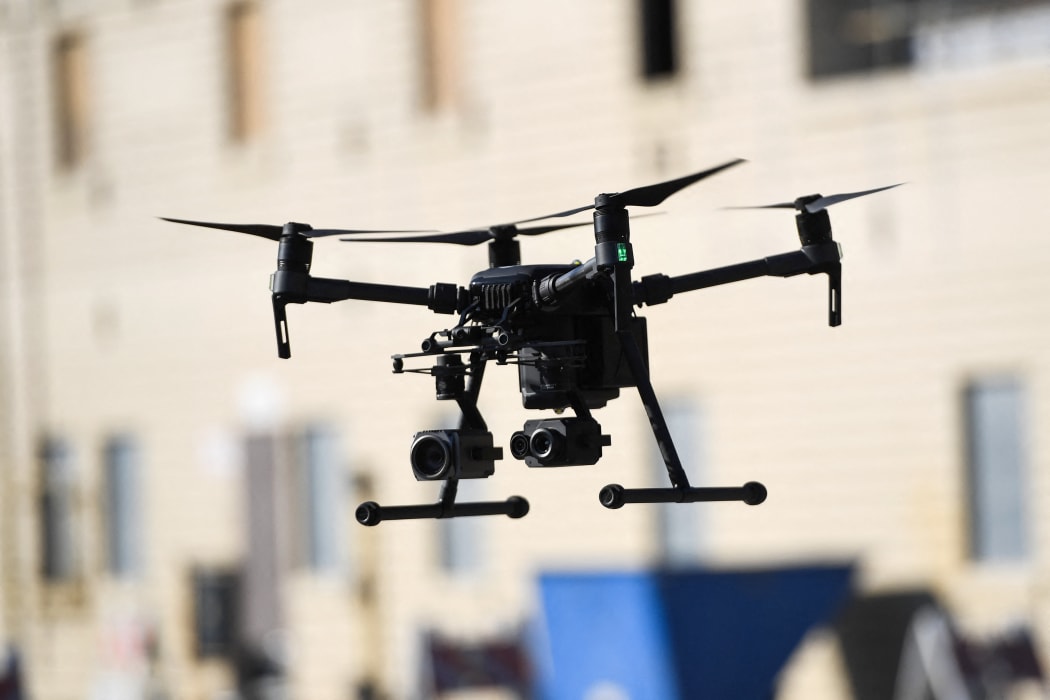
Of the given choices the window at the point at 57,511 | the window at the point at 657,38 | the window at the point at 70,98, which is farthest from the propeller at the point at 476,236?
the window at the point at 57,511

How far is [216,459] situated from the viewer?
21297 mm

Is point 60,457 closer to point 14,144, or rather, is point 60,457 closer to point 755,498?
point 14,144

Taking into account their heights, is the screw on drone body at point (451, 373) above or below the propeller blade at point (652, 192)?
below

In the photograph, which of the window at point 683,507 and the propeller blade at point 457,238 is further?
the window at point 683,507

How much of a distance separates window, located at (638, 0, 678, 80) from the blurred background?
0.09ft

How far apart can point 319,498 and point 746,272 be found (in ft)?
47.3

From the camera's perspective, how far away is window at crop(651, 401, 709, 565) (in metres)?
17.2

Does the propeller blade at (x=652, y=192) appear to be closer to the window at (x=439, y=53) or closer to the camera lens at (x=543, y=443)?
the camera lens at (x=543, y=443)

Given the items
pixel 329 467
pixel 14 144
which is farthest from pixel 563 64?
pixel 14 144

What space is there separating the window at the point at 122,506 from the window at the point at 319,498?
2.39m

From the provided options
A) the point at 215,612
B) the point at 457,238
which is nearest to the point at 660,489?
the point at 457,238

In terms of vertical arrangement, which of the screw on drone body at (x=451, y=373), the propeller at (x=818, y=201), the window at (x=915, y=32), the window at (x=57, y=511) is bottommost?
the window at (x=57, y=511)

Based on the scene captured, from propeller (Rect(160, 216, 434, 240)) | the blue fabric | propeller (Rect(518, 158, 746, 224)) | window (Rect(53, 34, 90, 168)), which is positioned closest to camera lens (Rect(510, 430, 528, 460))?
propeller (Rect(518, 158, 746, 224))

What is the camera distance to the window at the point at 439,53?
1919cm
